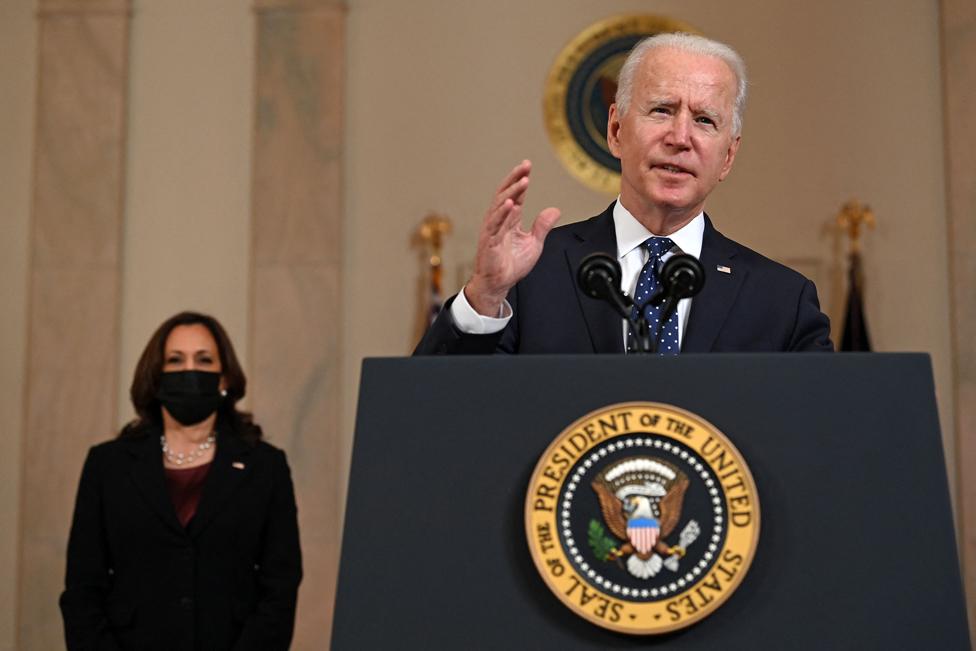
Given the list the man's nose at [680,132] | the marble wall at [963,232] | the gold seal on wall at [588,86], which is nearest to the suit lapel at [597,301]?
the man's nose at [680,132]

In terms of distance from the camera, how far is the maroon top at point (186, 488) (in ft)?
14.5

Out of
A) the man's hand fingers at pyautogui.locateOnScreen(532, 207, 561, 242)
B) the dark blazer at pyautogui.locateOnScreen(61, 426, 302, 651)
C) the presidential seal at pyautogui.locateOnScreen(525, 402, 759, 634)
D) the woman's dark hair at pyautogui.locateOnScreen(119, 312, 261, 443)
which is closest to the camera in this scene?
the presidential seal at pyautogui.locateOnScreen(525, 402, 759, 634)

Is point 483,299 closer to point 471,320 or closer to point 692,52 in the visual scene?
point 471,320

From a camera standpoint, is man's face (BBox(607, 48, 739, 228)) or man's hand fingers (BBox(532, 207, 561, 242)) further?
man's face (BBox(607, 48, 739, 228))

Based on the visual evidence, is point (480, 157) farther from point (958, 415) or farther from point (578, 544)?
point (578, 544)

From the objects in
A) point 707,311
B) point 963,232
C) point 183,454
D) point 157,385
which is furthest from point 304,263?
point 707,311

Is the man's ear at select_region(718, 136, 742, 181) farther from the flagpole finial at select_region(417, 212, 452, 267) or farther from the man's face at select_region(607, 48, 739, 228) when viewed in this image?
the flagpole finial at select_region(417, 212, 452, 267)

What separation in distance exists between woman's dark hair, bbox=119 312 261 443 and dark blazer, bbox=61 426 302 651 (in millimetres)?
176

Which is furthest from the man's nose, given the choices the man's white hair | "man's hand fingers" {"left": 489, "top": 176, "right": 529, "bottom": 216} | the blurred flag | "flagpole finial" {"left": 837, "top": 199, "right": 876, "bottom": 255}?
"flagpole finial" {"left": 837, "top": 199, "right": 876, "bottom": 255}

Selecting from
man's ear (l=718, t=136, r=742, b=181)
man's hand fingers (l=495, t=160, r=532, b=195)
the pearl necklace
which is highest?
man's ear (l=718, t=136, r=742, b=181)

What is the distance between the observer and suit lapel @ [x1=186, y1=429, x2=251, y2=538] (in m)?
4.38

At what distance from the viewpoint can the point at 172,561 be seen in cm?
429

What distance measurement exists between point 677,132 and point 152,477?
288cm

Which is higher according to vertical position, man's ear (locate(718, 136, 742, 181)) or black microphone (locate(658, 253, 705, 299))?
man's ear (locate(718, 136, 742, 181))
